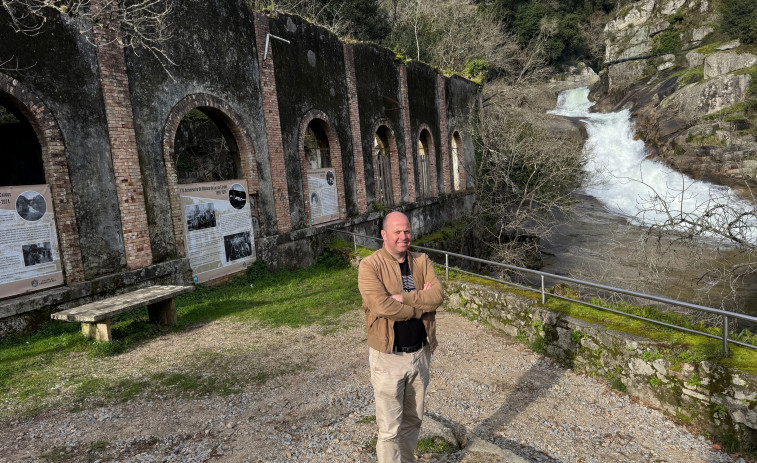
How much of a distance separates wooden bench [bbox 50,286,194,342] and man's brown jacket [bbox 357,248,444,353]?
469 centimetres

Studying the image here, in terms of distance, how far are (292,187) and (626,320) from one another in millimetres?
8171

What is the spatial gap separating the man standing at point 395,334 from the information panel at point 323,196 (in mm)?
9274

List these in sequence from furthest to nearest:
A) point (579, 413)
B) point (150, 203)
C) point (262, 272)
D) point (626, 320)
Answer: point (262, 272), point (150, 203), point (626, 320), point (579, 413)

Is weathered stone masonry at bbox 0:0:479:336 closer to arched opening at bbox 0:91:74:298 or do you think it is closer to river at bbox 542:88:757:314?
arched opening at bbox 0:91:74:298

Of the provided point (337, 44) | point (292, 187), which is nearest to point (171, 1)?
point (292, 187)

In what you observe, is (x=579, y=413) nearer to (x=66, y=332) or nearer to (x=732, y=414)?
(x=732, y=414)

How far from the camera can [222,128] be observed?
10516 mm

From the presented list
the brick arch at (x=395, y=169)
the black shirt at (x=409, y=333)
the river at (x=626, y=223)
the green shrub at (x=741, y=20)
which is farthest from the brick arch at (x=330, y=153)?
the green shrub at (x=741, y=20)

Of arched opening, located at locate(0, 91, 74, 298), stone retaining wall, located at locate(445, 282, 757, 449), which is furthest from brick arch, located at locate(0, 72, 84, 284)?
stone retaining wall, located at locate(445, 282, 757, 449)

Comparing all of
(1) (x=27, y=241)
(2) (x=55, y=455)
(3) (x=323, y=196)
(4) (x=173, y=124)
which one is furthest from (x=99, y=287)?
(3) (x=323, y=196)

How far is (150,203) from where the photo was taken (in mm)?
8617

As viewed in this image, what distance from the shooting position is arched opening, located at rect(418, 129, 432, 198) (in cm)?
1883

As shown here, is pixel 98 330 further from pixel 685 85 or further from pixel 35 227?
pixel 685 85

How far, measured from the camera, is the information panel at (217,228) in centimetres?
946
